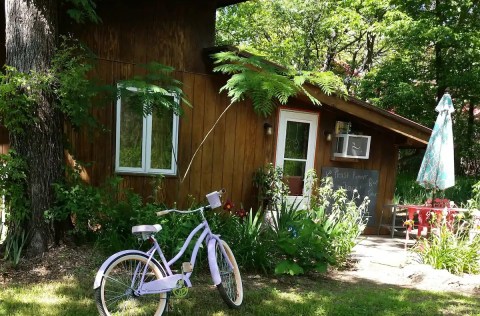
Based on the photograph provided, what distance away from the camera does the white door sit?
6660mm

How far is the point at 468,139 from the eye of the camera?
44.1ft

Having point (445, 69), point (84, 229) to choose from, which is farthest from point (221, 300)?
point (445, 69)

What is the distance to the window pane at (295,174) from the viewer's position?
267 inches

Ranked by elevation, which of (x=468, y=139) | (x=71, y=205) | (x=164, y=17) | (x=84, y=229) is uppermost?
(x=164, y=17)

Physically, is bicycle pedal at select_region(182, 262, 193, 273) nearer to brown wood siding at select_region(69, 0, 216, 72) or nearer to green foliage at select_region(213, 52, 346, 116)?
green foliage at select_region(213, 52, 346, 116)

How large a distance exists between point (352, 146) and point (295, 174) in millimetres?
1134

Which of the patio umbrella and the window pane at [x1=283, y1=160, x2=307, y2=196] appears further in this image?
the window pane at [x1=283, y1=160, x2=307, y2=196]

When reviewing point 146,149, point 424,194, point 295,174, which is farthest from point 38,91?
point 424,194

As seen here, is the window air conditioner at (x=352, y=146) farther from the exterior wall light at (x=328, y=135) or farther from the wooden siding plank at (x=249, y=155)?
the wooden siding plank at (x=249, y=155)

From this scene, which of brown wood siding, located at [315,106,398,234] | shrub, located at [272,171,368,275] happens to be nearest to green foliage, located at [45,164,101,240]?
shrub, located at [272,171,368,275]

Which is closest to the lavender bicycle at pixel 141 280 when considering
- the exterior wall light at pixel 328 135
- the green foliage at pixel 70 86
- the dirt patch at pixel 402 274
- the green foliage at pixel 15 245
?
the green foliage at pixel 15 245

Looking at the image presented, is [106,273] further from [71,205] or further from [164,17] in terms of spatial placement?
[164,17]

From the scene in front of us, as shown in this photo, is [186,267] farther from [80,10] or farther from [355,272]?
[80,10]

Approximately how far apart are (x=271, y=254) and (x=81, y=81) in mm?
2863
